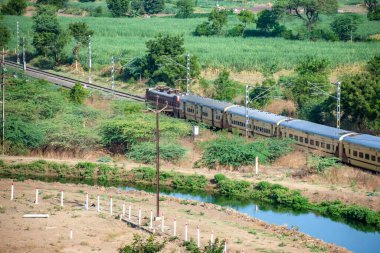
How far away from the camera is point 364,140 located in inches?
2469

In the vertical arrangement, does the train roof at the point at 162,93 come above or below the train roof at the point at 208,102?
below

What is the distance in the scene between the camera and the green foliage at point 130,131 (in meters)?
72.2

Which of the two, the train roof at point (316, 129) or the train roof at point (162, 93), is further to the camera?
the train roof at point (162, 93)

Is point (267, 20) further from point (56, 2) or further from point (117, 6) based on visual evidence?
point (56, 2)

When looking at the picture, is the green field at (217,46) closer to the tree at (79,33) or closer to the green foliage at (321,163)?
the tree at (79,33)

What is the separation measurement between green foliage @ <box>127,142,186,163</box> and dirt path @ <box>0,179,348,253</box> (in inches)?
273

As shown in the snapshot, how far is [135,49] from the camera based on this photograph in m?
121

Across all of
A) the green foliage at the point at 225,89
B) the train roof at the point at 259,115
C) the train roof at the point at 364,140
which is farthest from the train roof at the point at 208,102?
the train roof at the point at 364,140

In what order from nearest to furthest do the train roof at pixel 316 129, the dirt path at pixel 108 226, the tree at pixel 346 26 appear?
1. the dirt path at pixel 108 226
2. the train roof at pixel 316 129
3. the tree at pixel 346 26

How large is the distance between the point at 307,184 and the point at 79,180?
16.2m

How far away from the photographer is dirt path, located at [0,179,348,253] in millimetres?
49188

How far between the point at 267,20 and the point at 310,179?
7460 cm

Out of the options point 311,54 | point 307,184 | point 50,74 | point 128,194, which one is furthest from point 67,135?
point 311,54

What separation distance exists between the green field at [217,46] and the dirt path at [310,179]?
38.7 m
